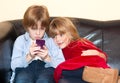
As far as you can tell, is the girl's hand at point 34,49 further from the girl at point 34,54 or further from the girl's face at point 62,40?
the girl's face at point 62,40

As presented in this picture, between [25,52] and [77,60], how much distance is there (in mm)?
357

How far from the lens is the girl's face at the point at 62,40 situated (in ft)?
5.92

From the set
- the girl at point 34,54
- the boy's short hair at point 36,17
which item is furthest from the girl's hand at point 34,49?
the boy's short hair at point 36,17

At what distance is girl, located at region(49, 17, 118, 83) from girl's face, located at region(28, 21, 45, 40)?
3.5 inches

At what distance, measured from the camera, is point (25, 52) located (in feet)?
5.90

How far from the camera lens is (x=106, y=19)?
2.20m

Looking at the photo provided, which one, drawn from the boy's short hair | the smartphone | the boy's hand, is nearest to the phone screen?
the smartphone

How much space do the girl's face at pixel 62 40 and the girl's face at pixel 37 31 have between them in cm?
11

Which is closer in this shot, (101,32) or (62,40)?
(62,40)

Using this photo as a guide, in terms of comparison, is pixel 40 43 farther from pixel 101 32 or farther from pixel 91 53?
pixel 101 32

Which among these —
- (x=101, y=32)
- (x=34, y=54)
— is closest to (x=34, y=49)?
(x=34, y=54)

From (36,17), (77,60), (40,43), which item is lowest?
(77,60)

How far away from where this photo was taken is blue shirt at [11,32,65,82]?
1.74m

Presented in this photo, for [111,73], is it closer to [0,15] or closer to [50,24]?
[50,24]
